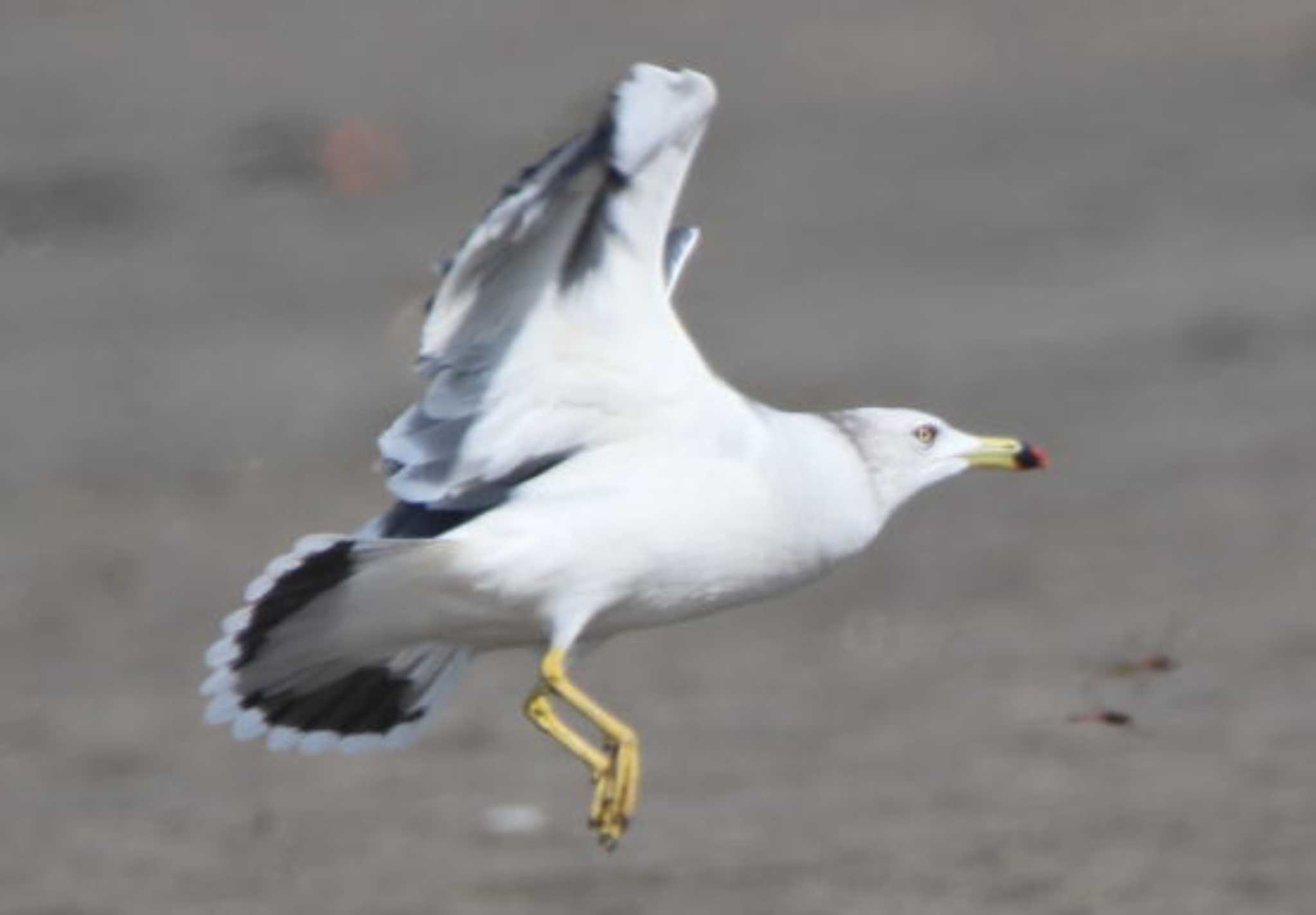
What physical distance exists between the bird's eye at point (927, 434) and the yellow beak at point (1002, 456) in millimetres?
97

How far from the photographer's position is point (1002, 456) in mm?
7969

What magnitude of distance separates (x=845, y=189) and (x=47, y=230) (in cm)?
365

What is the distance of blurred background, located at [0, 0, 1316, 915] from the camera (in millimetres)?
10039

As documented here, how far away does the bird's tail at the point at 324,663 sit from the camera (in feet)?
24.0

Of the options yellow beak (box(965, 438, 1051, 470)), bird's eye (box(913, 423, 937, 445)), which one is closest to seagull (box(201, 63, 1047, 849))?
bird's eye (box(913, 423, 937, 445))

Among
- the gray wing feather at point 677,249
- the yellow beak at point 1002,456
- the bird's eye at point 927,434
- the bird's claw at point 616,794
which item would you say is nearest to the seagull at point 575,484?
the bird's claw at point 616,794

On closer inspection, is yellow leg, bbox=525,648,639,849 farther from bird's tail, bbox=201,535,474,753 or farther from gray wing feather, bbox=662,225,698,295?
gray wing feather, bbox=662,225,698,295

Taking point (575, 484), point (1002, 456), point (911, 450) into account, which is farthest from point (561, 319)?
point (1002, 456)

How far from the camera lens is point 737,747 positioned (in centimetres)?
1091

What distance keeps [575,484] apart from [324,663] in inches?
30.1

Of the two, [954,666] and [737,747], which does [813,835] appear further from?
[954,666]

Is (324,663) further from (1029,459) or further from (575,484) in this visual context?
(1029,459)

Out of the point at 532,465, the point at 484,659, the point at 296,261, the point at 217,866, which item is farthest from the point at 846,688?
the point at 296,261

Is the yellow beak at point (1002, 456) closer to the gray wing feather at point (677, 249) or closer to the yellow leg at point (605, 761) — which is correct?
the gray wing feather at point (677, 249)
